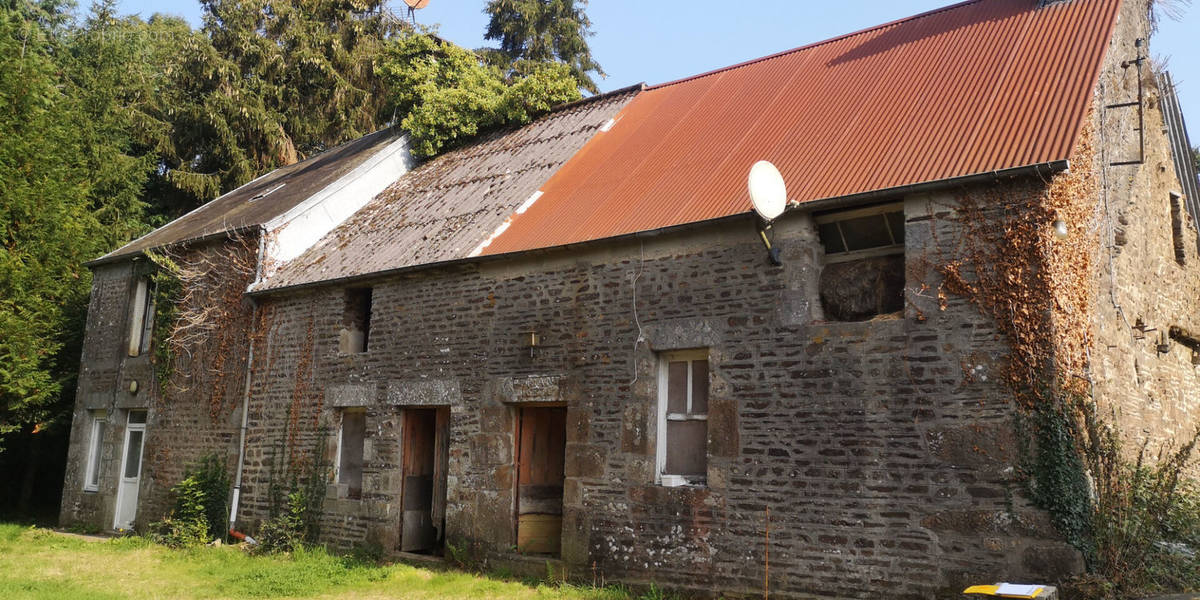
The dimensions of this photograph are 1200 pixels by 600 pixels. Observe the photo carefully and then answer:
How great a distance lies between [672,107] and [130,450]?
35.7 ft

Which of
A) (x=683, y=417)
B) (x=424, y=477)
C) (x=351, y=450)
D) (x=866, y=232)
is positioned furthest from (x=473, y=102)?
(x=866, y=232)

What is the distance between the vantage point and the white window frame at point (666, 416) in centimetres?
928

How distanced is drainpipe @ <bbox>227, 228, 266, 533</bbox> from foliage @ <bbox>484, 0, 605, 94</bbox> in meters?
15.5

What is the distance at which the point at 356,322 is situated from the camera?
1302 cm

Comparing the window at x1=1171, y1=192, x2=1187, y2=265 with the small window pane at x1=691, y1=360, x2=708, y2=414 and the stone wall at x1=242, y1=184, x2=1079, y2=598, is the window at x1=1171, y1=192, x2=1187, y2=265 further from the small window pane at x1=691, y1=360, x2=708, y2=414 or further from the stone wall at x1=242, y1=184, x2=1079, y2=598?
the small window pane at x1=691, y1=360, x2=708, y2=414

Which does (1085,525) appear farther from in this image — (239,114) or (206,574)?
(239,114)

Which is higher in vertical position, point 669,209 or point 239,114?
point 239,114

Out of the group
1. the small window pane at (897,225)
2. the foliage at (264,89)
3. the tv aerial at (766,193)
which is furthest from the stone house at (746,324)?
the foliage at (264,89)

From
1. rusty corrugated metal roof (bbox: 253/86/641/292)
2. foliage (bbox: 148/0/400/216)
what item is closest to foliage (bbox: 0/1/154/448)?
foliage (bbox: 148/0/400/216)

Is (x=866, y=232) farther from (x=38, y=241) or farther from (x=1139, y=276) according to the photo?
(x=38, y=241)

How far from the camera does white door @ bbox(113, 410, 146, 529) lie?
15.5 m

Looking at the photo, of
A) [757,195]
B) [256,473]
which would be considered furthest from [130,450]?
[757,195]

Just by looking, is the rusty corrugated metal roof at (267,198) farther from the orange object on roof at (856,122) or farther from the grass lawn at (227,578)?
the orange object on roof at (856,122)

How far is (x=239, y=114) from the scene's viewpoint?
24.2 m
